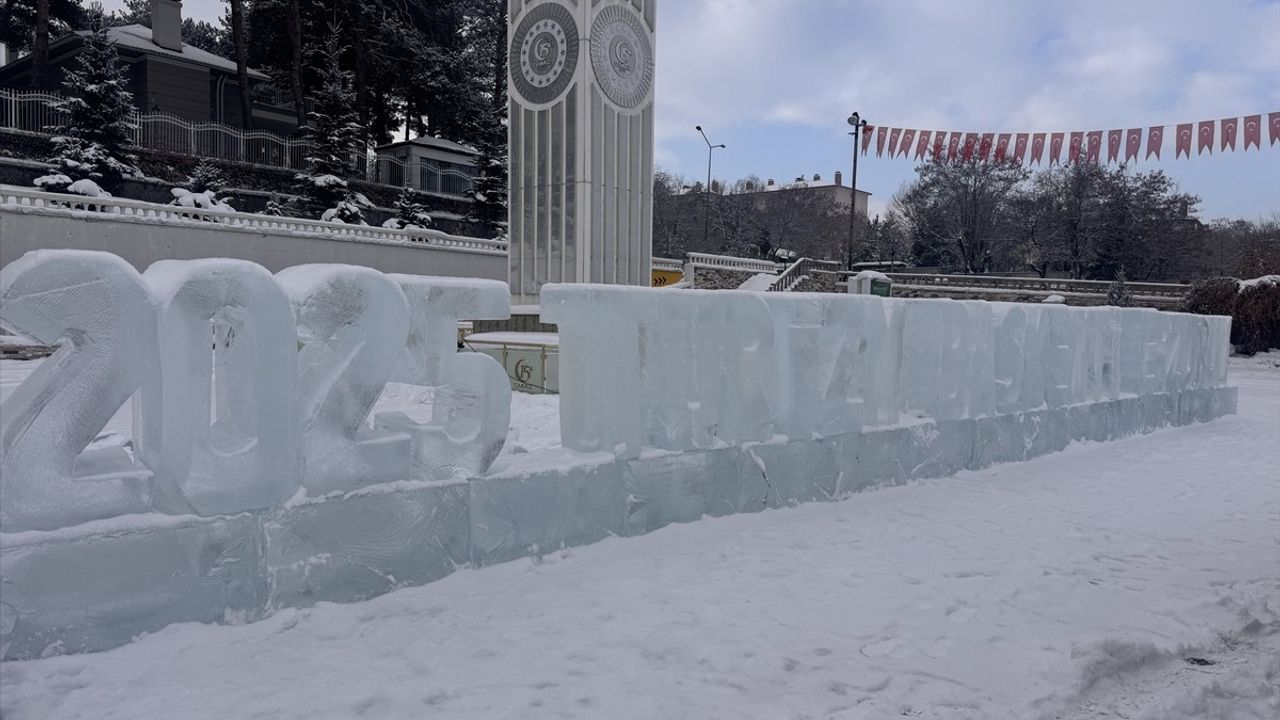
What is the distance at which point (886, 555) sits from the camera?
4.41 meters

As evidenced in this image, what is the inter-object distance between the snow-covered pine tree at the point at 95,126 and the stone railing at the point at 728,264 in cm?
1649

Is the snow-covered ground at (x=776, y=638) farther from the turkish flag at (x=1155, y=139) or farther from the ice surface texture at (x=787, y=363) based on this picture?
the turkish flag at (x=1155, y=139)

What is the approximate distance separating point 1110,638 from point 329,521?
123 inches

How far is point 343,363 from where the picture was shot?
3.49 meters

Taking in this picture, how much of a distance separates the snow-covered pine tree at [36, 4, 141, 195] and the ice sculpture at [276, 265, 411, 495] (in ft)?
68.7

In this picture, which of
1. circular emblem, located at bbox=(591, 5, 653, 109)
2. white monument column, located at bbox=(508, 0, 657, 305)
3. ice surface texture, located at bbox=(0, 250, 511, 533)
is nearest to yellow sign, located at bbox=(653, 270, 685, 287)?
white monument column, located at bbox=(508, 0, 657, 305)

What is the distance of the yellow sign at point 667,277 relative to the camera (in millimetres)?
27188

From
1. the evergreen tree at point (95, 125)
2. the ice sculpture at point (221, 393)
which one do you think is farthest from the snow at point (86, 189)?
the ice sculpture at point (221, 393)

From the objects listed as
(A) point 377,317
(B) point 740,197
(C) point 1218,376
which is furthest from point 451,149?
(A) point 377,317

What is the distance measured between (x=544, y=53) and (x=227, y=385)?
11.8 m

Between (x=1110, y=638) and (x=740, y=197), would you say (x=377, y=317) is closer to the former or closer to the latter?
(x=1110, y=638)

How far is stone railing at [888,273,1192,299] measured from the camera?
3137cm

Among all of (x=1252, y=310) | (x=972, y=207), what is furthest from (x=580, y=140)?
(x=972, y=207)

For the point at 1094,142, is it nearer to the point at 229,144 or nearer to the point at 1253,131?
the point at 1253,131
